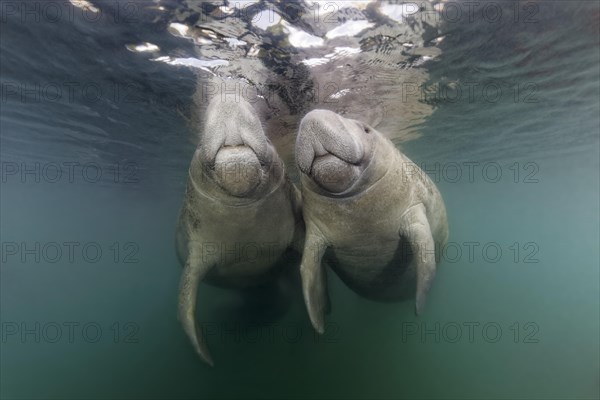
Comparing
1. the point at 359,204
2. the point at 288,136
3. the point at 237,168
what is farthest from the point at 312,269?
the point at 288,136

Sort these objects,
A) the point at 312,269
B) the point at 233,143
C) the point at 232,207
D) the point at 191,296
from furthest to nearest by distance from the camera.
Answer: the point at 191,296, the point at 312,269, the point at 232,207, the point at 233,143

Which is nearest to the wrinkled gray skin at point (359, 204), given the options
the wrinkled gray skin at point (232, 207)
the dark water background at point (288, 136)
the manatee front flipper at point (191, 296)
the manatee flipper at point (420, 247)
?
the manatee flipper at point (420, 247)

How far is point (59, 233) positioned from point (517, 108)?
205ft

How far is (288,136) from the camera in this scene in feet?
33.9

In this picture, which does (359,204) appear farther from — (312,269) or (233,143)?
Answer: (233,143)

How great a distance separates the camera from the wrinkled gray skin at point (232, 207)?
346 centimetres

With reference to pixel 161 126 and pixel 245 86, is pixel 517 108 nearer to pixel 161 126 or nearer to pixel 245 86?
pixel 245 86

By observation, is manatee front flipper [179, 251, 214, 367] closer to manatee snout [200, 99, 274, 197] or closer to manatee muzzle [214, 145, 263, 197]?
manatee muzzle [214, 145, 263, 197]

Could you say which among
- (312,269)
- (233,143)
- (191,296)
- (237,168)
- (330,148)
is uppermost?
(233,143)

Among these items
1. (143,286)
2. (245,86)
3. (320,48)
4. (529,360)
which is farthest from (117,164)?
(529,360)

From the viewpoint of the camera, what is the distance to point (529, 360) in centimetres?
1098

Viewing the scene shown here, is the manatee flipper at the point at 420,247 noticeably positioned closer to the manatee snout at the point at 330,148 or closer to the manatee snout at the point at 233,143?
the manatee snout at the point at 330,148

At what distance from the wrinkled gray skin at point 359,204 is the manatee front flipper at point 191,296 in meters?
1.46

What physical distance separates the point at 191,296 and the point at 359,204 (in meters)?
2.61
